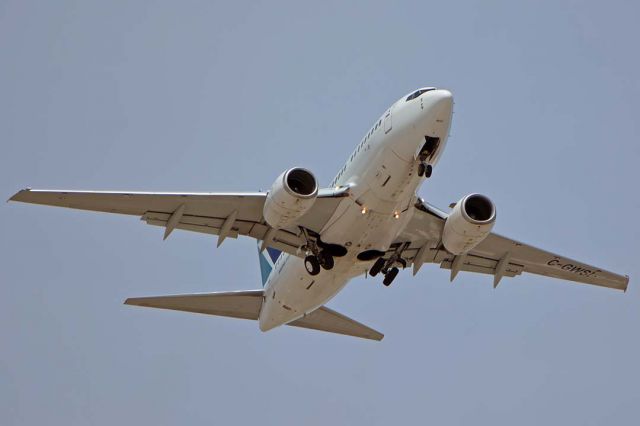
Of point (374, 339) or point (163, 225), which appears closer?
point (163, 225)

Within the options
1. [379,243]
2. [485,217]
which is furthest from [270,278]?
[485,217]

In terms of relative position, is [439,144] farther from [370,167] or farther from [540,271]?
[540,271]

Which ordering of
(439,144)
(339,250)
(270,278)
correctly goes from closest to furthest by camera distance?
(439,144) → (339,250) → (270,278)

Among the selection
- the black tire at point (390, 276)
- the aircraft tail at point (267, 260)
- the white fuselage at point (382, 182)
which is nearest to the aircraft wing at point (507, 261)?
the black tire at point (390, 276)

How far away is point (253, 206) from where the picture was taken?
31.4 metres

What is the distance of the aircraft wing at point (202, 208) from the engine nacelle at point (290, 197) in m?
1.18

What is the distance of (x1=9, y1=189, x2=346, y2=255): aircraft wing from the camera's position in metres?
29.8

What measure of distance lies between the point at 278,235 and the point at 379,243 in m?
3.32

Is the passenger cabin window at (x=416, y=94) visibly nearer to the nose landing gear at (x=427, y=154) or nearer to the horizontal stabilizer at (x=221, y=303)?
the nose landing gear at (x=427, y=154)

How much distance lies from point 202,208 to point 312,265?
345 cm

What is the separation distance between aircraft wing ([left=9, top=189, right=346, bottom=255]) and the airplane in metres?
0.03

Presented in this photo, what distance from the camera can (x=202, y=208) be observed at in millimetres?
31406

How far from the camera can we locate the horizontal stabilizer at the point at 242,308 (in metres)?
34.7

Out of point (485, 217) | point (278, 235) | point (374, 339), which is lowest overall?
point (374, 339)
